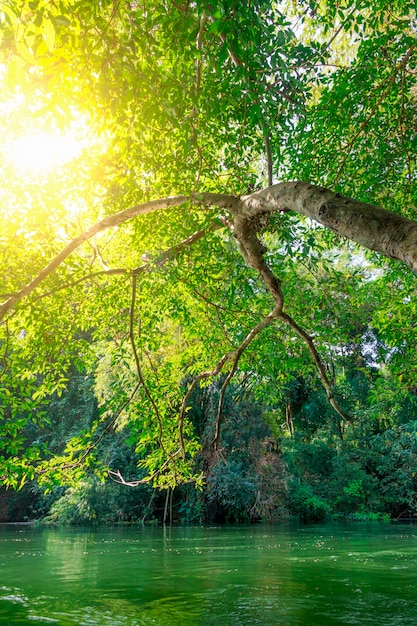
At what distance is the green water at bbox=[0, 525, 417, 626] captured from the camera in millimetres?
6754

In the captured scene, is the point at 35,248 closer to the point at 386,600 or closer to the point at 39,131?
the point at 39,131

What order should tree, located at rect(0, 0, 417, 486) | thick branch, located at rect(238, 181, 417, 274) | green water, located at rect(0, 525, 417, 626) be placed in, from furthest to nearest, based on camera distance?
1. green water, located at rect(0, 525, 417, 626)
2. tree, located at rect(0, 0, 417, 486)
3. thick branch, located at rect(238, 181, 417, 274)

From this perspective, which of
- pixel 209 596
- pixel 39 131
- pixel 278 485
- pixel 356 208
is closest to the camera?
pixel 356 208

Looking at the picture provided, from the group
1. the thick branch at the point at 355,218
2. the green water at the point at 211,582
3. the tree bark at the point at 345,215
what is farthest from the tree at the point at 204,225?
the green water at the point at 211,582

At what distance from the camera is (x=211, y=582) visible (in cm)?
927

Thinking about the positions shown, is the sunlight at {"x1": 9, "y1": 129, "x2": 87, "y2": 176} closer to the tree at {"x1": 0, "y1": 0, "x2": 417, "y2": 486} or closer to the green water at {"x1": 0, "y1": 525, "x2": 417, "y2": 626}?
the tree at {"x1": 0, "y1": 0, "x2": 417, "y2": 486}

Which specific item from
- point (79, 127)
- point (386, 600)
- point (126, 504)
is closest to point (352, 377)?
point (126, 504)

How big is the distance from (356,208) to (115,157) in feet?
15.5

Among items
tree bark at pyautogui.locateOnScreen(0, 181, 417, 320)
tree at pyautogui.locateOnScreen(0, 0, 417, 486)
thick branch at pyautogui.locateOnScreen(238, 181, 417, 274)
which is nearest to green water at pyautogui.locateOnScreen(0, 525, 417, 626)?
tree at pyautogui.locateOnScreen(0, 0, 417, 486)

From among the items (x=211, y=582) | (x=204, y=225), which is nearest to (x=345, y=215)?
(x=204, y=225)

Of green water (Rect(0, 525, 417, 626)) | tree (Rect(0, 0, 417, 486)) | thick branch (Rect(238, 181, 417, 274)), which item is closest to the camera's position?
thick branch (Rect(238, 181, 417, 274))

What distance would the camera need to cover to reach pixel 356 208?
11.6 ft

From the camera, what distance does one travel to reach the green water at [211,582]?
6754 mm

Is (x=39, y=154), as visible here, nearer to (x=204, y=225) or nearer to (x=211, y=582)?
(x=204, y=225)
